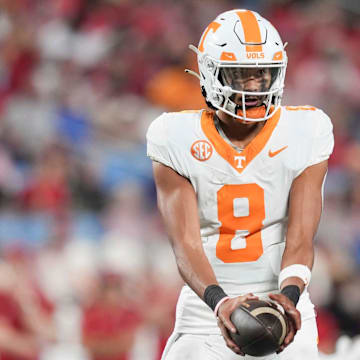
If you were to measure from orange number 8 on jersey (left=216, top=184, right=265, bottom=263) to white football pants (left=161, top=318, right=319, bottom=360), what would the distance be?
0.95 ft

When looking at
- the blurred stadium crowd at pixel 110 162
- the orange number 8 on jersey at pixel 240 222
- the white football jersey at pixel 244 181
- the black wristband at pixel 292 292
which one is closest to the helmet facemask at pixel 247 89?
the white football jersey at pixel 244 181

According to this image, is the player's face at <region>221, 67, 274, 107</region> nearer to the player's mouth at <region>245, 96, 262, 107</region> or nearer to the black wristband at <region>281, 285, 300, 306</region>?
the player's mouth at <region>245, 96, 262, 107</region>

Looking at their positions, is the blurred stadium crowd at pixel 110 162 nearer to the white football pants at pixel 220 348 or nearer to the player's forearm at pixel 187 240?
the white football pants at pixel 220 348

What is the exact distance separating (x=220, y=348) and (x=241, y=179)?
59 cm

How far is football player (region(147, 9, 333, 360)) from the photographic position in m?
3.10

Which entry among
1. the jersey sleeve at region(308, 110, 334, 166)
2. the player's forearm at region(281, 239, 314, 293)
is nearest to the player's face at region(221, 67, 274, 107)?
the jersey sleeve at region(308, 110, 334, 166)

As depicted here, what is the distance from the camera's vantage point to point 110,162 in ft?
24.0

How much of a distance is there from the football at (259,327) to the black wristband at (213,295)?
0.12m

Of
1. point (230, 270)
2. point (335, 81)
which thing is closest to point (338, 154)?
point (335, 81)

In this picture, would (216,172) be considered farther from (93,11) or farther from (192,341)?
(93,11)

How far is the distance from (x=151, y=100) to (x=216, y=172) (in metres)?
4.83

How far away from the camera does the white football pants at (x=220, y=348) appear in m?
3.14

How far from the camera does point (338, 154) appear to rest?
733cm

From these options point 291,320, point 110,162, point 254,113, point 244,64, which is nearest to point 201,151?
point 254,113
